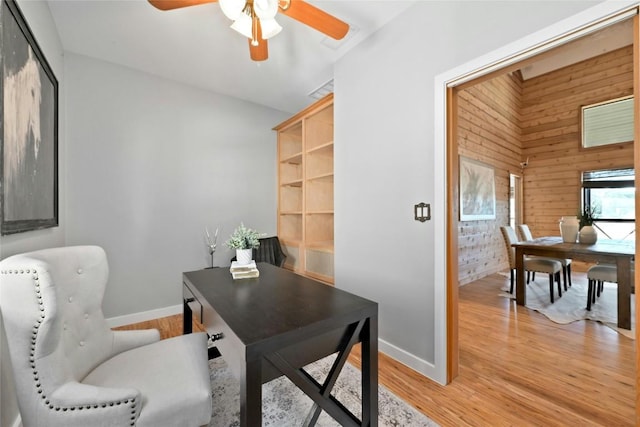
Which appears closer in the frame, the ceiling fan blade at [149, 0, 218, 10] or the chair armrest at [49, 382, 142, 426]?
the chair armrest at [49, 382, 142, 426]

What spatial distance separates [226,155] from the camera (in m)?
3.40

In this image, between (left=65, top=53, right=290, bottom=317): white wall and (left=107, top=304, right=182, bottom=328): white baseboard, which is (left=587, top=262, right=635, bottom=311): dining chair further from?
(left=107, top=304, right=182, bottom=328): white baseboard

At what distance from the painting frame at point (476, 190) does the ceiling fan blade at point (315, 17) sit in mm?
3094

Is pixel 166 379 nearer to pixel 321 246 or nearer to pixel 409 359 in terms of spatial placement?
pixel 409 359

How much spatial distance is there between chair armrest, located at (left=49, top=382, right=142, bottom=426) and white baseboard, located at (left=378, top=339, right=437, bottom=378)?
5.76 feet

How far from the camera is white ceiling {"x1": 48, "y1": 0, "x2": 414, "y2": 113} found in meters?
1.98

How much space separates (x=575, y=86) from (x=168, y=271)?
25.7ft

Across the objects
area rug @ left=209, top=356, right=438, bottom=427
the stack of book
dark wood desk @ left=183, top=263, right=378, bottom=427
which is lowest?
area rug @ left=209, top=356, right=438, bottom=427

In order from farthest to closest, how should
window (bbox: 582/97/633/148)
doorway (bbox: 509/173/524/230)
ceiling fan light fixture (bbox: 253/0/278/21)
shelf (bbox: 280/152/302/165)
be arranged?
doorway (bbox: 509/173/524/230) < window (bbox: 582/97/633/148) < shelf (bbox: 280/152/302/165) < ceiling fan light fixture (bbox: 253/0/278/21)

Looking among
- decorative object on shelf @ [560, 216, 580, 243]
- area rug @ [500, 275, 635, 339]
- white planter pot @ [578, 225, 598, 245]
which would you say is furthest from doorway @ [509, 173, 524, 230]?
white planter pot @ [578, 225, 598, 245]

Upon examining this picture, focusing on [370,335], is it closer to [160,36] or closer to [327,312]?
[327,312]

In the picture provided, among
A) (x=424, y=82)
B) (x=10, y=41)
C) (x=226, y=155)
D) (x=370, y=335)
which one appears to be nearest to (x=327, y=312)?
(x=370, y=335)

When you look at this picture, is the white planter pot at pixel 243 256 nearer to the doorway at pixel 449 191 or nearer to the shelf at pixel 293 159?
the doorway at pixel 449 191

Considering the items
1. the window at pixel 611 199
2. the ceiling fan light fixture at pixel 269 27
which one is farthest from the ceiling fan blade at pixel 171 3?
the window at pixel 611 199
